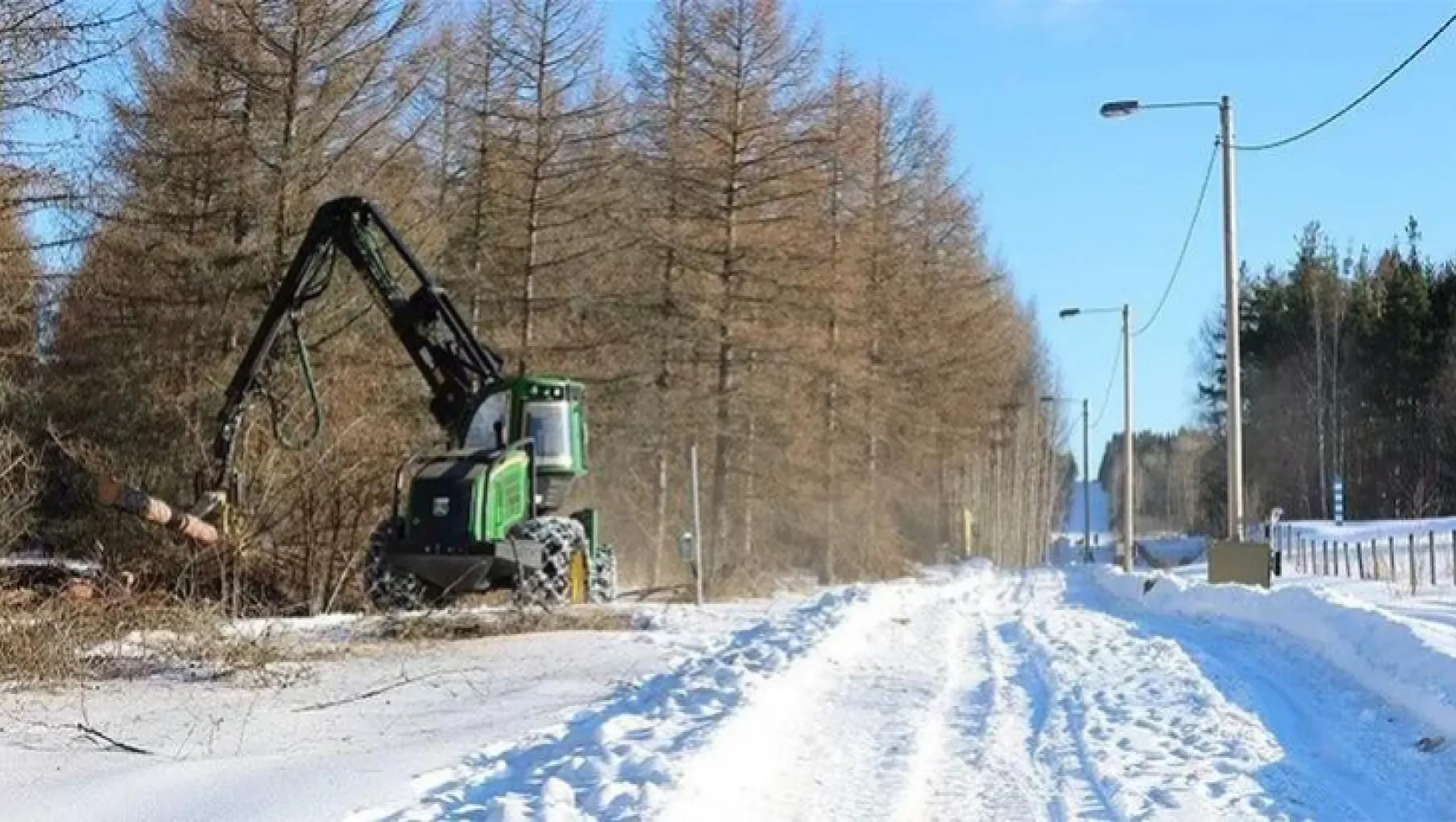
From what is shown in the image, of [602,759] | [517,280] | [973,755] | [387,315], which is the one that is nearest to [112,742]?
[602,759]

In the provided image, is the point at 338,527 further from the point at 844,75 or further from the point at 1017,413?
the point at 1017,413

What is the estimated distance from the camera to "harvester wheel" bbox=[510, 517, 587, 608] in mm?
18469

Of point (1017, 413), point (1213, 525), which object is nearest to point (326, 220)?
point (1017, 413)

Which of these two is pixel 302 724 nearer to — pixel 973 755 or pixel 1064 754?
pixel 973 755

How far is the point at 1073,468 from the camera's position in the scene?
364ft

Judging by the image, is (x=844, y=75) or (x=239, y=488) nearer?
(x=239, y=488)

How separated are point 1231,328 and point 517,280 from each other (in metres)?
15.1

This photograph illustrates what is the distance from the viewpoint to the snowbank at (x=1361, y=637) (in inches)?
392

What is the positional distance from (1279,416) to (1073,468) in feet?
137

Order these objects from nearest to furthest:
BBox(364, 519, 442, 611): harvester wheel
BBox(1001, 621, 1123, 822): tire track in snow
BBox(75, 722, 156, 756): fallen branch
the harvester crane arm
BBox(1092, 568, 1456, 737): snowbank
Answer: BBox(1001, 621, 1123, 822): tire track in snow
BBox(75, 722, 156, 756): fallen branch
BBox(1092, 568, 1456, 737): snowbank
BBox(364, 519, 442, 611): harvester wheel
the harvester crane arm

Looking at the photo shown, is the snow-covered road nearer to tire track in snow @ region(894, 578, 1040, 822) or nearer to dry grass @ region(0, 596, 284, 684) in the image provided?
tire track in snow @ region(894, 578, 1040, 822)

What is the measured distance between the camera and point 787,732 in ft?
29.8

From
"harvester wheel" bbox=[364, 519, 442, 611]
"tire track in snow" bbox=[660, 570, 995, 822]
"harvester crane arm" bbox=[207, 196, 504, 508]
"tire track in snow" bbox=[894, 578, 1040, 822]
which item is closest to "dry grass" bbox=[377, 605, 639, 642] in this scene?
"harvester wheel" bbox=[364, 519, 442, 611]

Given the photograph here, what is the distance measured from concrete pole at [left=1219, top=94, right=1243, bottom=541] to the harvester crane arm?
10564 mm
